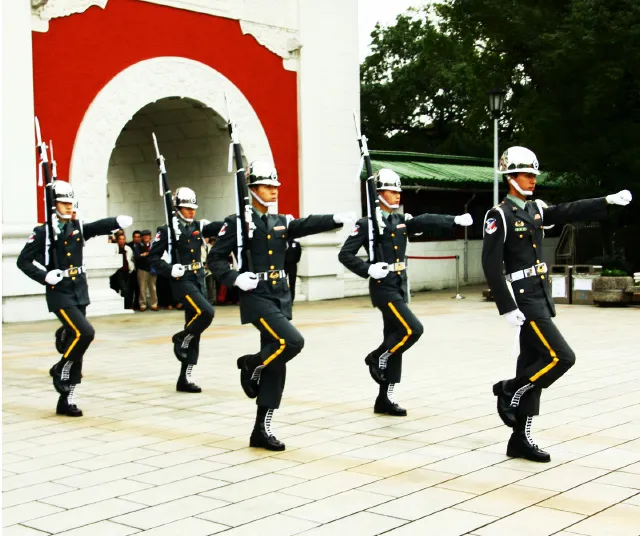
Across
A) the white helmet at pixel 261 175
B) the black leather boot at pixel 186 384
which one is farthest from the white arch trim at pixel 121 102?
the white helmet at pixel 261 175

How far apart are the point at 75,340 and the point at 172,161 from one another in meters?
13.2

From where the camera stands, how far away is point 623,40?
20.1m

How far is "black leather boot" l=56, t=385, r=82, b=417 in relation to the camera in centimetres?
802

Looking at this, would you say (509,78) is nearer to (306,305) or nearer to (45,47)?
(306,305)

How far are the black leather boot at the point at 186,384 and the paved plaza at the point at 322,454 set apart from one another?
14cm

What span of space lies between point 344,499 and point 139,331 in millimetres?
9804

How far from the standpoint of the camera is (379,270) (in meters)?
7.32

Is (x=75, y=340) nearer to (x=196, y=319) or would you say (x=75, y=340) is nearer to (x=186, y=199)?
(x=196, y=319)

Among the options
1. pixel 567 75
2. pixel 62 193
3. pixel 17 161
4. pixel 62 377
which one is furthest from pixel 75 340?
pixel 567 75

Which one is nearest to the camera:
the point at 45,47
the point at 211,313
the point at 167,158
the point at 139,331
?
the point at 211,313

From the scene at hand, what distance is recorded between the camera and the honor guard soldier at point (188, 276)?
9281 mm

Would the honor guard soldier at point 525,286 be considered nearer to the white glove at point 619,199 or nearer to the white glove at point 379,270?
the white glove at point 619,199

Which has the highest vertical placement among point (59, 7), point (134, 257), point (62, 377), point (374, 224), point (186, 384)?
point (59, 7)

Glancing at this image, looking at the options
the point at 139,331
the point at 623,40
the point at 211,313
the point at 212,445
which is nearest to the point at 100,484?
the point at 212,445
